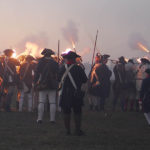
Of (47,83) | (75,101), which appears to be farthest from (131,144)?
(47,83)

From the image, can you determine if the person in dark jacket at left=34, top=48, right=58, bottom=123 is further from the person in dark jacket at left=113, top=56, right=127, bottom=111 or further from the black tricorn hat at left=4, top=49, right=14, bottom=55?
the person in dark jacket at left=113, top=56, right=127, bottom=111

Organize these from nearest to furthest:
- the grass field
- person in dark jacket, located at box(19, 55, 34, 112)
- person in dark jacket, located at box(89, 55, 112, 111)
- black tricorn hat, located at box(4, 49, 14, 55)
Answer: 1. the grass field
2. black tricorn hat, located at box(4, 49, 14, 55)
3. person in dark jacket, located at box(19, 55, 34, 112)
4. person in dark jacket, located at box(89, 55, 112, 111)

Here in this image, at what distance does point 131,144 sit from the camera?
8.28 metres

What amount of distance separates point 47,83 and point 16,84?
3481 mm

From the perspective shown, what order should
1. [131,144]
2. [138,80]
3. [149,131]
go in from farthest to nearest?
1. [138,80]
2. [149,131]
3. [131,144]

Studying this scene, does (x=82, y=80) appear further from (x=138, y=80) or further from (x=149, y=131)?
(x=138, y=80)

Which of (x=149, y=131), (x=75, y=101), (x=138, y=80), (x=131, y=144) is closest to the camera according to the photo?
(x=131, y=144)

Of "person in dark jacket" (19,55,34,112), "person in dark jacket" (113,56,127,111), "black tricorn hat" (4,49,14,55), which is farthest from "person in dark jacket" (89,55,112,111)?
"black tricorn hat" (4,49,14,55)

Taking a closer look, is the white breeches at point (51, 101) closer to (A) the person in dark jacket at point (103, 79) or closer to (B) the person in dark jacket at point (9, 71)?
(B) the person in dark jacket at point (9, 71)

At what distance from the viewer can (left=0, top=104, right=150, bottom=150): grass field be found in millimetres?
8008

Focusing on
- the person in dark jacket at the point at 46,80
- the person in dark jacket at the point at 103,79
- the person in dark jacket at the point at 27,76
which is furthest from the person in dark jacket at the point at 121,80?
the person in dark jacket at the point at 46,80

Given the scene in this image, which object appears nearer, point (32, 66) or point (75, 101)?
point (75, 101)

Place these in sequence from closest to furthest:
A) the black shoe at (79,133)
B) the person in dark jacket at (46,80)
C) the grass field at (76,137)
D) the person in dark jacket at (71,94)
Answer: the grass field at (76,137) < the black shoe at (79,133) < the person in dark jacket at (71,94) < the person in dark jacket at (46,80)

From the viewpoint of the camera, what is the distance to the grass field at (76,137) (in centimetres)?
801
